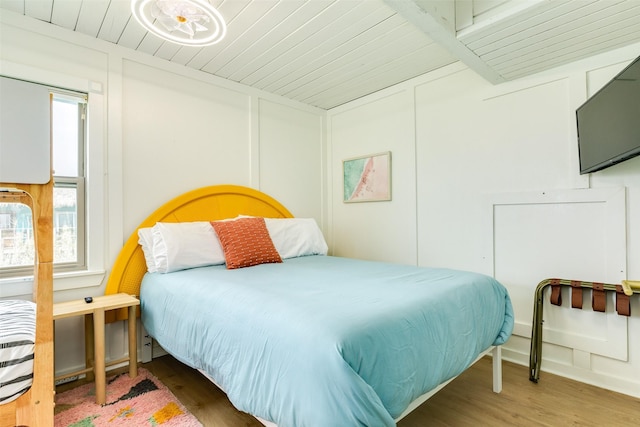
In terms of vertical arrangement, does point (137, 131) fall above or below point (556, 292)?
above

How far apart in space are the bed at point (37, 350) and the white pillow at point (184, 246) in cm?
109

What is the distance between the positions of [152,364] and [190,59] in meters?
2.48

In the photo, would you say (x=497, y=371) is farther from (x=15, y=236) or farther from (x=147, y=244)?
(x=15, y=236)

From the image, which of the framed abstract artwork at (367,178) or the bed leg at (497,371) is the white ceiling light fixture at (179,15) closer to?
the framed abstract artwork at (367,178)

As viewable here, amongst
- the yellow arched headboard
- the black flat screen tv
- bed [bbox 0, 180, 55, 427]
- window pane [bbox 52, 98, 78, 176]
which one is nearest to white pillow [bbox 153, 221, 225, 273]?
the yellow arched headboard

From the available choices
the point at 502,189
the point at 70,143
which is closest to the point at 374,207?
the point at 502,189

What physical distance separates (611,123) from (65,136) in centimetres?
350

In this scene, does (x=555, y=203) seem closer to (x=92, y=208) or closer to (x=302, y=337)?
(x=302, y=337)

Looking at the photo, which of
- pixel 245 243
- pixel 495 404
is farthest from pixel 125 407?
pixel 495 404

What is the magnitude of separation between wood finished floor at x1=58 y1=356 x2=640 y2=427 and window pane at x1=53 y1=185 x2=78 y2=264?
108 cm

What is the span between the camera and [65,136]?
232cm

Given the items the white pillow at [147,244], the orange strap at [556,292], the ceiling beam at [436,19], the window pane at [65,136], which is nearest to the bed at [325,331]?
the white pillow at [147,244]

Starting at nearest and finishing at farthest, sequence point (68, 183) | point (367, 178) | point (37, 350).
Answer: point (37, 350)
point (68, 183)
point (367, 178)

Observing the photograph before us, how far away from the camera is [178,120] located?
2.78 metres
